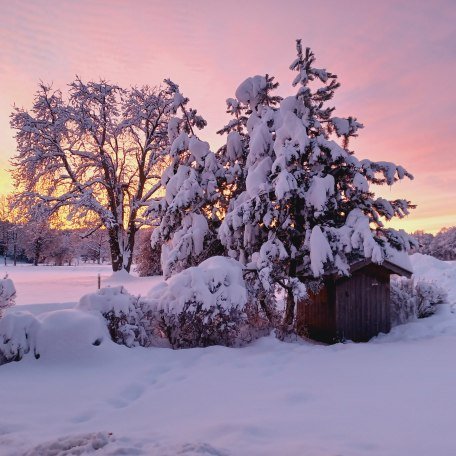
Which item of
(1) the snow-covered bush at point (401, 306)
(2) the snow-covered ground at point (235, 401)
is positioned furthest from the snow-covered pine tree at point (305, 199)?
(1) the snow-covered bush at point (401, 306)

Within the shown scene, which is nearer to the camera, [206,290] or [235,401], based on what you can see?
[235,401]

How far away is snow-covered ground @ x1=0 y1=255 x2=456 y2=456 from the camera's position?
415 centimetres

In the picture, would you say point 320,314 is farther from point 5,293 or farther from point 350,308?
point 5,293

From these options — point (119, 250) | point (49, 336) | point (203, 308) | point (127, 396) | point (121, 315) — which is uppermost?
point (119, 250)

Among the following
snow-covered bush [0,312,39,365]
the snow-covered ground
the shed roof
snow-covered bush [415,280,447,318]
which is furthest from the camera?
snow-covered bush [415,280,447,318]

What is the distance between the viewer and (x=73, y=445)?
13.5 ft

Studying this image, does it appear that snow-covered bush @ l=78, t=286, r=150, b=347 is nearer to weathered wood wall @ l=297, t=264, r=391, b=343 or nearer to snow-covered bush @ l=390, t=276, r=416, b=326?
weathered wood wall @ l=297, t=264, r=391, b=343

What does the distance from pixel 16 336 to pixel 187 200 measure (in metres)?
6.28

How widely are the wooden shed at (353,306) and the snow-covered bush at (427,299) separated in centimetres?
322

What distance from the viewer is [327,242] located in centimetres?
1026

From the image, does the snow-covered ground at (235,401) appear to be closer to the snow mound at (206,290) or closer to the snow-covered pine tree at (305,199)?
the snow mound at (206,290)

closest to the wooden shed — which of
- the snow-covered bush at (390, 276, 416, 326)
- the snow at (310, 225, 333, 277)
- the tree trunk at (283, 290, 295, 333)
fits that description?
the tree trunk at (283, 290, 295, 333)

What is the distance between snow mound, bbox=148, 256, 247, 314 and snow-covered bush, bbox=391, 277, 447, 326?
7.59 metres

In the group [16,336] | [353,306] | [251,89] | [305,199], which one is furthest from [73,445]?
[251,89]
